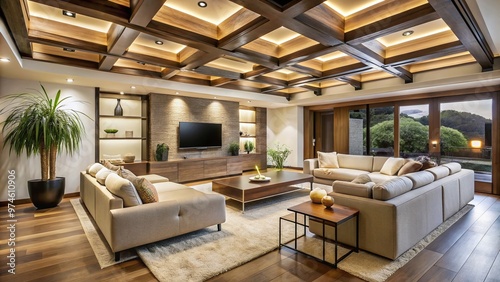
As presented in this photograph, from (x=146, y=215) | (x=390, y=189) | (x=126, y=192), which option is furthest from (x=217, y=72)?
(x=390, y=189)

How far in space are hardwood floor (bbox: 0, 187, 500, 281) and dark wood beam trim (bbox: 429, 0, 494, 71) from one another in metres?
2.50

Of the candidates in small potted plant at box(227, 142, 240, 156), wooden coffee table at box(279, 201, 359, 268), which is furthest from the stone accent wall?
wooden coffee table at box(279, 201, 359, 268)

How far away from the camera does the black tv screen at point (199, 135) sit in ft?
22.1

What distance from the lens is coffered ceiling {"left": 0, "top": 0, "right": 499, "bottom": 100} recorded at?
2.57m

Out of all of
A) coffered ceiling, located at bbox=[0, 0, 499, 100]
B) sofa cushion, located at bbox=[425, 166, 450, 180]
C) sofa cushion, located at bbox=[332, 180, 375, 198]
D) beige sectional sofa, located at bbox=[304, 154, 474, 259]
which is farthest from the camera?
sofa cushion, located at bbox=[425, 166, 450, 180]

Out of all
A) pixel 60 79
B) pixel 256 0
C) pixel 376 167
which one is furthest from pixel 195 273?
pixel 376 167

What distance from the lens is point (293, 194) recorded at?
16.8ft

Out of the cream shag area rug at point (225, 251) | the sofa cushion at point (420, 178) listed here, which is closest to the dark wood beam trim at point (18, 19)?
the cream shag area rug at point (225, 251)

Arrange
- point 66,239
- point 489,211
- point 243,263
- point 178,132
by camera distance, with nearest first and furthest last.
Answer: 1. point 243,263
2. point 66,239
3. point 489,211
4. point 178,132

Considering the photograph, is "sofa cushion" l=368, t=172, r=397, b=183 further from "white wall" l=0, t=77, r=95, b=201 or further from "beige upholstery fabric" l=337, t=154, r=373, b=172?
"white wall" l=0, t=77, r=95, b=201

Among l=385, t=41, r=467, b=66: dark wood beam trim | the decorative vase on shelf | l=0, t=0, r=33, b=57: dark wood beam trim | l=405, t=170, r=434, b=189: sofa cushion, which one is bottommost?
l=405, t=170, r=434, b=189: sofa cushion

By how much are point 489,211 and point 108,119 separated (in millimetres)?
7801

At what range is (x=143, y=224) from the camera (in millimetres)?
2617

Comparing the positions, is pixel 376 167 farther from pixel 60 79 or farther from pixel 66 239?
pixel 60 79
